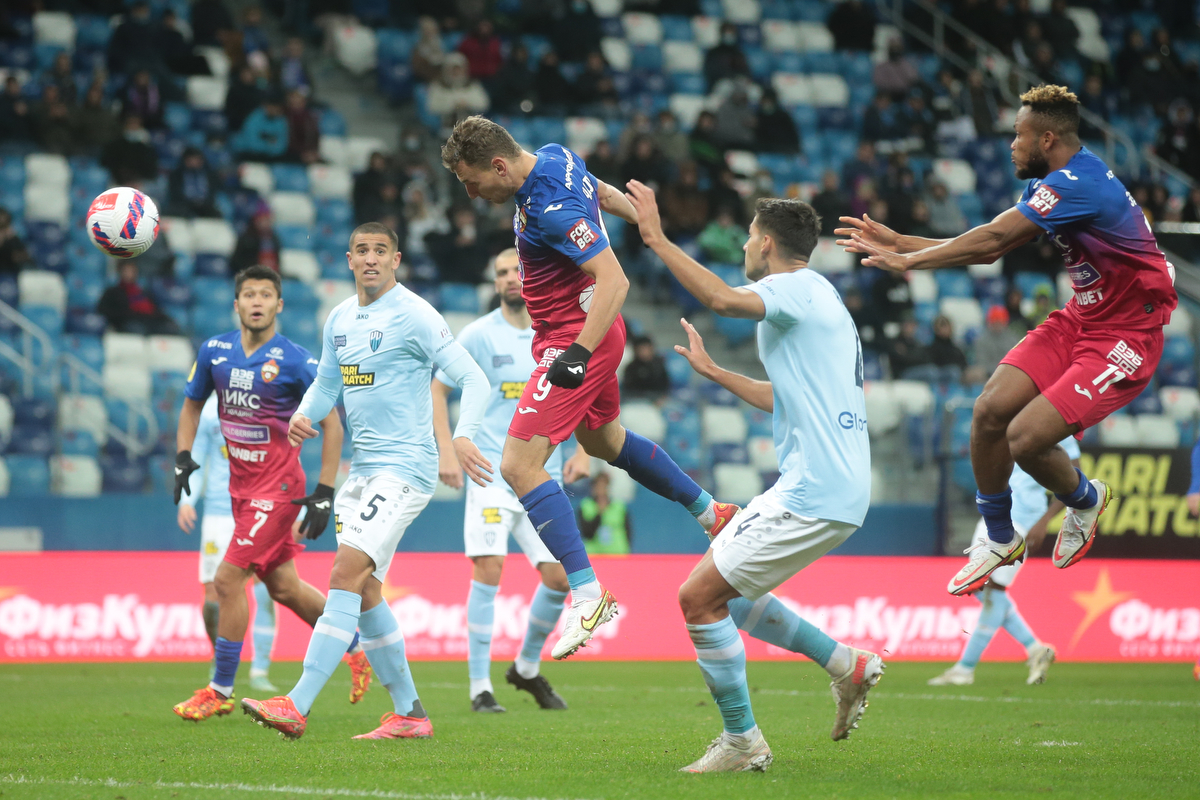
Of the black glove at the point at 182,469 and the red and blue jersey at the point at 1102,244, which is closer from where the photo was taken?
the red and blue jersey at the point at 1102,244

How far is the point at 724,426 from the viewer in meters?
16.2

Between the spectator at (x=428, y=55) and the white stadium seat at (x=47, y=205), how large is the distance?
19.2ft

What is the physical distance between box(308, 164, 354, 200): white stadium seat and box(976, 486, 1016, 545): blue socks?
1305 cm

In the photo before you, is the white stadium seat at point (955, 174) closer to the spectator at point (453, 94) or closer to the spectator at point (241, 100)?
the spectator at point (453, 94)

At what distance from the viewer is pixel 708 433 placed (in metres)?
15.9

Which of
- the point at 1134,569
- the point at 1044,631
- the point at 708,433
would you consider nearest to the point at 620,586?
the point at 708,433

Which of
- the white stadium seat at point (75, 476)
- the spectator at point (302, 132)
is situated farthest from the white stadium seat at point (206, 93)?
the white stadium seat at point (75, 476)

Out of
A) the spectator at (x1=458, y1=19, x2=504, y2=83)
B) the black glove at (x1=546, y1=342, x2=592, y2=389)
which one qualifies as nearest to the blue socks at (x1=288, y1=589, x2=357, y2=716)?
the black glove at (x1=546, y1=342, x2=592, y2=389)

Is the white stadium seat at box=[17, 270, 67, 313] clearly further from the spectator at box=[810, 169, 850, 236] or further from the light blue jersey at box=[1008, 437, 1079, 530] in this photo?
the light blue jersey at box=[1008, 437, 1079, 530]

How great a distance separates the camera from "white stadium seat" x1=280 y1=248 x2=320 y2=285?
1698cm

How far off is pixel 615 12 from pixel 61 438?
12692mm

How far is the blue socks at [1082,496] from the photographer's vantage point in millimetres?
6852

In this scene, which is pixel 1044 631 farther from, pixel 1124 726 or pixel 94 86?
pixel 94 86

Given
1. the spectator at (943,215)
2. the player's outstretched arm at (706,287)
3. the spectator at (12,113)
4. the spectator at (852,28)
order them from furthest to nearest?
the spectator at (852,28), the spectator at (943,215), the spectator at (12,113), the player's outstretched arm at (706,287)
